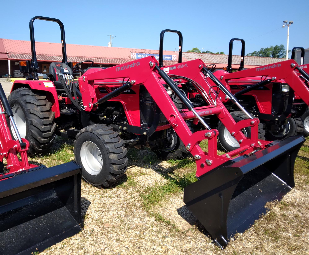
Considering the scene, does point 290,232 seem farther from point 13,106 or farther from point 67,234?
point 13,106

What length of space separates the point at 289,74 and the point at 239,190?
3035mm

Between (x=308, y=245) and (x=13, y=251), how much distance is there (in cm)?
273

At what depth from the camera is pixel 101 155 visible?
363cm

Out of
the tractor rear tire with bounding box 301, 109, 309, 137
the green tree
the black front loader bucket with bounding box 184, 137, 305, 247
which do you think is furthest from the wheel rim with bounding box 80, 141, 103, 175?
the green tree

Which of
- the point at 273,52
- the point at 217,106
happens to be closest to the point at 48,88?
the point at 217,106

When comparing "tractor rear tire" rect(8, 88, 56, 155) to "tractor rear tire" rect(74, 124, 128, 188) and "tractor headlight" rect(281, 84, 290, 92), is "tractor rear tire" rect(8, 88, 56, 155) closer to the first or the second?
"tractor rear tire" rect(74, 124, 128, 188)

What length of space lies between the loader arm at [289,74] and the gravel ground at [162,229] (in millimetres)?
2243

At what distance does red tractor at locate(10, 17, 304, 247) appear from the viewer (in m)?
2.68

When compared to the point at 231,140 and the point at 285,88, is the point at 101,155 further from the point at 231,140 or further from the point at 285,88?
the point at 285,88

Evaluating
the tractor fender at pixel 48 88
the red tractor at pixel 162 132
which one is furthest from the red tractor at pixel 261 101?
the tractor fender at pixel 48 88

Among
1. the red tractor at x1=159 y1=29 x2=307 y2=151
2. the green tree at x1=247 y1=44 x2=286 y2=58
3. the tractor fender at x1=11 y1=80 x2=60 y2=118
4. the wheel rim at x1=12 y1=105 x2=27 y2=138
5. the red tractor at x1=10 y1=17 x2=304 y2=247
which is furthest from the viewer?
the green tree at x1=247 y1=44 x2=286 y2=58

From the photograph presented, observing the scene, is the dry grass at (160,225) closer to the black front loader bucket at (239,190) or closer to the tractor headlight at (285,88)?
the black front loader bucket at (239,190)

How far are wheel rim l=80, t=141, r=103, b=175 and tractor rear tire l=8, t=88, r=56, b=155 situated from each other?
3.16 feet

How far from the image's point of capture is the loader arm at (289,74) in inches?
202
